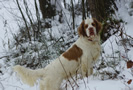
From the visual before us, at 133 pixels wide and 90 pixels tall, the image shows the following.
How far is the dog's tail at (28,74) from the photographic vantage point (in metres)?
2.43

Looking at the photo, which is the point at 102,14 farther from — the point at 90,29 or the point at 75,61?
the point at 75,61

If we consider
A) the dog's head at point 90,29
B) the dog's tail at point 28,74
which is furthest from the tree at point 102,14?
the dog's tail at point 28,74

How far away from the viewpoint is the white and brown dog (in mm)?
2612

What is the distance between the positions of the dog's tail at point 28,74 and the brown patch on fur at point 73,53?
1.71ft

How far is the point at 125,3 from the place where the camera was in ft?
15.4

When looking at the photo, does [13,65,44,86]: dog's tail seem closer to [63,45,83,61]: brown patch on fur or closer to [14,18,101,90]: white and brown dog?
[14,18,101,90]: white and brown dog

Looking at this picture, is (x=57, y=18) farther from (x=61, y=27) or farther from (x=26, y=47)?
(x=26, y=47)

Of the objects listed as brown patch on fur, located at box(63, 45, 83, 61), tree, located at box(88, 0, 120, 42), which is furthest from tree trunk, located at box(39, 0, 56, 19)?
brown patch on fur, located at box(63, 45, 83, 61)

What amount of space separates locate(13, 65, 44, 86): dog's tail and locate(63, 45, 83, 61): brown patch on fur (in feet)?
1.71

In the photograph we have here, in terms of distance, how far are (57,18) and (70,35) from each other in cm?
145

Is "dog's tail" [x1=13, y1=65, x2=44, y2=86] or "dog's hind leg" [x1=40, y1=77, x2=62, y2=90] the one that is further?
"dog's hind leg" [x1=40, y1=77, x2=62, y2=90]

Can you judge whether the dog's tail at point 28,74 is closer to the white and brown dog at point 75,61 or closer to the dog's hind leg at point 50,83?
the white and brown dog at point 75,61

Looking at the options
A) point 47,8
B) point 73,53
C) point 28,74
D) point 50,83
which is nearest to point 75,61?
point 73,53

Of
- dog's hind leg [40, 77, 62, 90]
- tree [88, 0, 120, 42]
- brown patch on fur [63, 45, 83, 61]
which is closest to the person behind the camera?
dog's hind leg [40, 77, 62, 90]
